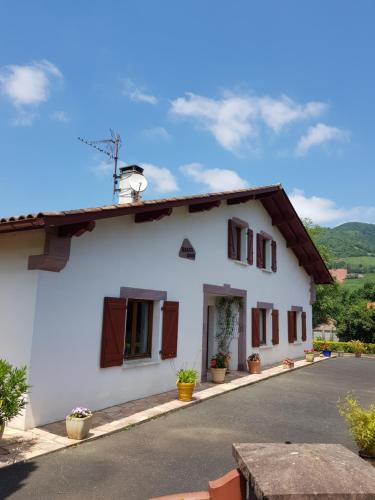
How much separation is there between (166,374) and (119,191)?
5.55 metres

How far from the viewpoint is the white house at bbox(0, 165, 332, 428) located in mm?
6449

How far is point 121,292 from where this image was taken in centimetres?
802

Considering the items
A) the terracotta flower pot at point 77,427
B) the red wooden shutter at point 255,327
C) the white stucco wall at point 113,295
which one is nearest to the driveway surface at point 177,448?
the terracotta flower pot at point 77,427

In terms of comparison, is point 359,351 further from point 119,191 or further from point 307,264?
point 119,191

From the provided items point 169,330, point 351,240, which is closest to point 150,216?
point 169,330

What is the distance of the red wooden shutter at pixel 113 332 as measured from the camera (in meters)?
7.50

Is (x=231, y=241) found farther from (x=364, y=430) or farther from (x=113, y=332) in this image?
(x=364, y=430)

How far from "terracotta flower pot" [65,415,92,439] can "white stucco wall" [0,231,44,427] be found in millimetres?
941

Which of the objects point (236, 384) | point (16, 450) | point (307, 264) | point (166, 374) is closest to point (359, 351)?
point (307, 264)

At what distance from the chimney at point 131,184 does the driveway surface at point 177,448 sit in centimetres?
603

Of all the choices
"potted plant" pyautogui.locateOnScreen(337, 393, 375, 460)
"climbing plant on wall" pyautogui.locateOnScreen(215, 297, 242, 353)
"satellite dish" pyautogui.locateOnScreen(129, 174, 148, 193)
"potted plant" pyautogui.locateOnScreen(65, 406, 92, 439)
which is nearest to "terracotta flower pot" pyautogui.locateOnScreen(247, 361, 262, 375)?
"climbing plant on wall" pyautogui.locateOnScreen(215, 297, 242, 353)

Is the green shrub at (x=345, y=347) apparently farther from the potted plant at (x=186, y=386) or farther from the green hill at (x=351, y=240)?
the green hill at (x=351, y=240)

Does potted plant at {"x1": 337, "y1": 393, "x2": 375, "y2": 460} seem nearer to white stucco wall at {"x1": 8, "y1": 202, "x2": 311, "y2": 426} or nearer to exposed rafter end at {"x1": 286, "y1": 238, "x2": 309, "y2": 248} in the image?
white stucco wall at {"x1": 8, "y1": 202, "x2": 311, "y2": 426}

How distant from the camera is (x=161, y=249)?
9.26 metres
